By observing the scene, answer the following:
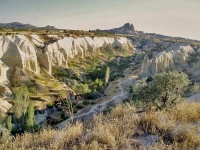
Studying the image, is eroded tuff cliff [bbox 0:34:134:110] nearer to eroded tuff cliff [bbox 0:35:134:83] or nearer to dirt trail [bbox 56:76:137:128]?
eroded tuff cliff [bbox 0:35:134:83]

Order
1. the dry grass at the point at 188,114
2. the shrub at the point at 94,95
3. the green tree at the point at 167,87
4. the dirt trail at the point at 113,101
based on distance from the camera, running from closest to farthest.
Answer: the dry grass at the point at 188,114 → the green tree at the point at 167,87 → the dirt trail at the point at 113,101 → the shrub at the point at 94,95

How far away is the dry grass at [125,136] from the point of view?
16.5 ft

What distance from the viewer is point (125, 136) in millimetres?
5504

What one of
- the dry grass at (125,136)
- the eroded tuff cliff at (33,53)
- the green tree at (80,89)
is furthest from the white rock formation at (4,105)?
the dry grass at (125,136)

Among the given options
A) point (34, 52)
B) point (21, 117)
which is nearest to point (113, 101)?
point (21, 117)

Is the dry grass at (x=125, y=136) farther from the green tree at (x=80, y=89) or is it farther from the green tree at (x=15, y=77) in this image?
the green tree at (x=80, y=89)

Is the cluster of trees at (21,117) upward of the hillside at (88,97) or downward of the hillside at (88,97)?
downward

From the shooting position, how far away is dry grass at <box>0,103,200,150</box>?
502 centimetres

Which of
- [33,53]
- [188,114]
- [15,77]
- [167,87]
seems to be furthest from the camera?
[33,53]

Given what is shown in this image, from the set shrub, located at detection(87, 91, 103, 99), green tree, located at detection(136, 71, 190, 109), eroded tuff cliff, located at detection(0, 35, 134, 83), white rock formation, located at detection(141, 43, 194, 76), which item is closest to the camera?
green tree, located at detection(136, 71, 190, 109)

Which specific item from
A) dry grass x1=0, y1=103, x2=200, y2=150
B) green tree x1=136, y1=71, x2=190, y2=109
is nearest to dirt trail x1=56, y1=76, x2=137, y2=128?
green tree x1=136, y1=71, x2=190, y2=109

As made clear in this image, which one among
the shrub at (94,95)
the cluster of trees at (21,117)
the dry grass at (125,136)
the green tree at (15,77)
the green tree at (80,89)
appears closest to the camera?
the dry grass at (125,136)

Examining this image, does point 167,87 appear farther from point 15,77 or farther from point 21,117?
point 15,77

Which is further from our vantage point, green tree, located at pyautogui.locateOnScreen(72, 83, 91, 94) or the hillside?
green tree, located at pyautogui.locateOnScreen(72, 83, 91, 94)
